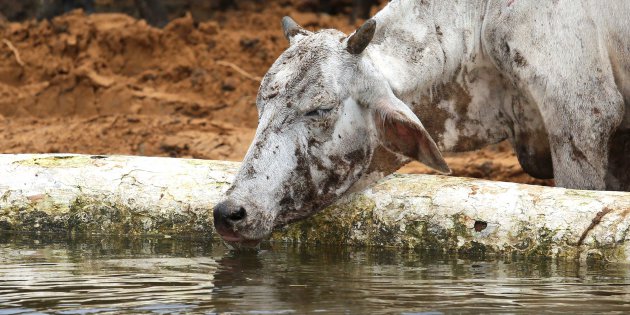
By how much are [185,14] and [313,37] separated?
697 cm

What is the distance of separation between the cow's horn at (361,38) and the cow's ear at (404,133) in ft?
0.89

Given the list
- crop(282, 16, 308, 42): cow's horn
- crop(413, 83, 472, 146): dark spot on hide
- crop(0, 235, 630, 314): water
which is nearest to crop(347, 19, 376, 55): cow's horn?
crop(282, 16, 308, 42): cow's horn

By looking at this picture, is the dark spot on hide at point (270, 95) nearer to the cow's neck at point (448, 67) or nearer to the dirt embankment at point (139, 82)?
the cow's neck at point (448, 67)

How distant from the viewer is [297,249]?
6242 millimetres

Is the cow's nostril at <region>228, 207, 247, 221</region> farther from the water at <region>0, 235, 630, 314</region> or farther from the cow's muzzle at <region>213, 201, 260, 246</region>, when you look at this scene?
the water at <region>0, 235, 630, 314</region>

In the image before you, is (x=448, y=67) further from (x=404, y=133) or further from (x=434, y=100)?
(x=404, y=133)

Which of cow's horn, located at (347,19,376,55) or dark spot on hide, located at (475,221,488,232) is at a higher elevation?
cow's horn, located at (347,19,376,55)

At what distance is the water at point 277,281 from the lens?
15.5 ft

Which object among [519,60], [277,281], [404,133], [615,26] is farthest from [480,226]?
[615,26]

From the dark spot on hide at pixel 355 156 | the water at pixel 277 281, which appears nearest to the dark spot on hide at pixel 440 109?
the dark spot on hide at pixel 355 156

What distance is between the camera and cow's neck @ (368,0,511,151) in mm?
6660

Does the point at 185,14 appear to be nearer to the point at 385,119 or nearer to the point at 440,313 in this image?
the point at 385,119

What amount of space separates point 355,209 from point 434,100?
86cm

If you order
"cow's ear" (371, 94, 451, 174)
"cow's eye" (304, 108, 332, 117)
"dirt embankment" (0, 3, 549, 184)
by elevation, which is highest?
"dirt embankment" (0, 3, 549, 184)
